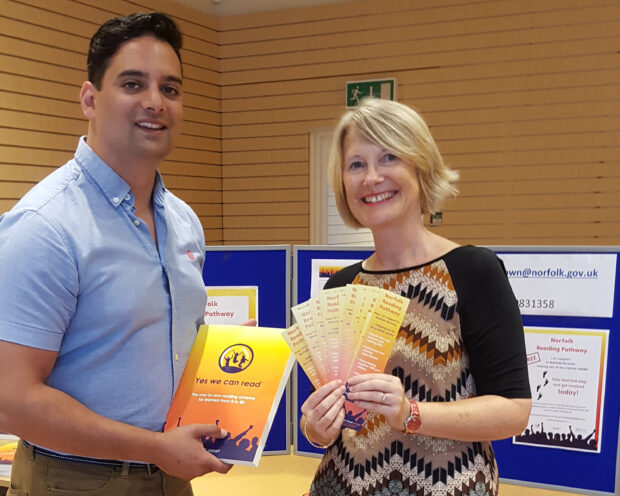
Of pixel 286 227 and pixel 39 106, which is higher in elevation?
pixel 39 106

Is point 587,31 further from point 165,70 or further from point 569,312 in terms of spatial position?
point 165,70

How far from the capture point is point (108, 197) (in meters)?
1.51

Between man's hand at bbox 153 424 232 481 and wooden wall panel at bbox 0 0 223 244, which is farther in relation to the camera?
wooden wall panel at bbox 0 0 223 244

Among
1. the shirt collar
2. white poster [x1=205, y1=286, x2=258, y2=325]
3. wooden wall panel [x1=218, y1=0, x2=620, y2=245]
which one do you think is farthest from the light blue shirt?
wooden wall panel [x1=218, y1=0, x2=620, y2=245]

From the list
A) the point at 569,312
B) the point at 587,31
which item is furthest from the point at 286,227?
the point at 569,312

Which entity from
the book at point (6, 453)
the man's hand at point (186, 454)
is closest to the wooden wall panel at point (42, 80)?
the book at point (6, 453)

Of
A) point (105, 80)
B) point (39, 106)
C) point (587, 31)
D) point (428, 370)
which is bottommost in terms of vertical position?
point (428, 370)

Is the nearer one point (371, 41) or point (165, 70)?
point (165, 70)

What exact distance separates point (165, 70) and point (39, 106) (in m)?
5.20

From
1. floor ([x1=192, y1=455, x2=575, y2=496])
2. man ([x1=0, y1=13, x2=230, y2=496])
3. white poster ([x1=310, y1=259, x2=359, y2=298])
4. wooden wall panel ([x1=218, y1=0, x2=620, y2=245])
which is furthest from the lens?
wooden wall panel ([x1=218, y1=0, x2=620, y2=245])

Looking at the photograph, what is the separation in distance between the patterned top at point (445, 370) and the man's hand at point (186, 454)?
32cm

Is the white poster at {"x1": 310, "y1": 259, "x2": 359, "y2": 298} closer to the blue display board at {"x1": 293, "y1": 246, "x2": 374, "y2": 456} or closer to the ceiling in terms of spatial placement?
the blue display board at {"x1": 293, "y1": 246, "x2": 374, "y2": 456}

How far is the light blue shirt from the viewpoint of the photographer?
1.32 meters

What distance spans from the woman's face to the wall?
507cm
